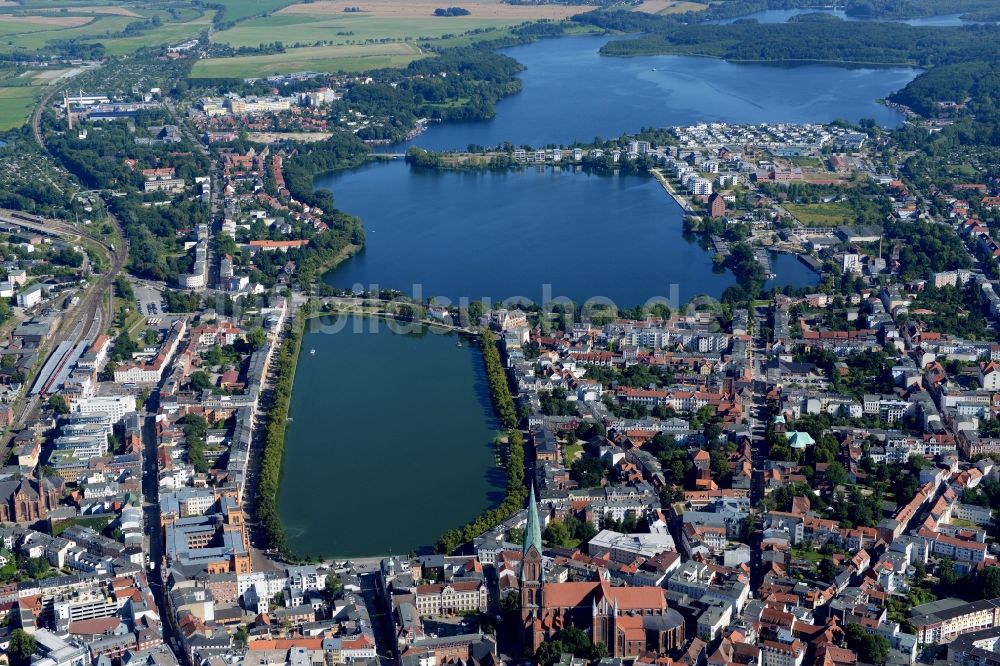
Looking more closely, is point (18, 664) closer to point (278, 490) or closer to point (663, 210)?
point (278, 490)

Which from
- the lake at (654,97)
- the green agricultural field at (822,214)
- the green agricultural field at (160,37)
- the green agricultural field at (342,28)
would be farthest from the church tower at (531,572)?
the green agricultural field at (342,28)

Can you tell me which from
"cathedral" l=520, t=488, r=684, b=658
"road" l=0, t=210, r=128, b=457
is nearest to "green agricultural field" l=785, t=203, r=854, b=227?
"road" l=0, t=210, r=128, b=457

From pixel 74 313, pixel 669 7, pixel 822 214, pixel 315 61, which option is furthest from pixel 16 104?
pixel 669 7

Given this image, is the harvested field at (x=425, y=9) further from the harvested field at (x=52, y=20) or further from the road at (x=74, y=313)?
the road at (x=74, y=313)

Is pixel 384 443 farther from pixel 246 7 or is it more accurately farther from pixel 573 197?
pixel 246 7

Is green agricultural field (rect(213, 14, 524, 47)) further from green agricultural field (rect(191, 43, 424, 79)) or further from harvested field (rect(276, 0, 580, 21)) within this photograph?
green agricultural field (rect(191, 43, 424, 79))

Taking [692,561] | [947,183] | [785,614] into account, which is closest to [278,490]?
[692,561]
